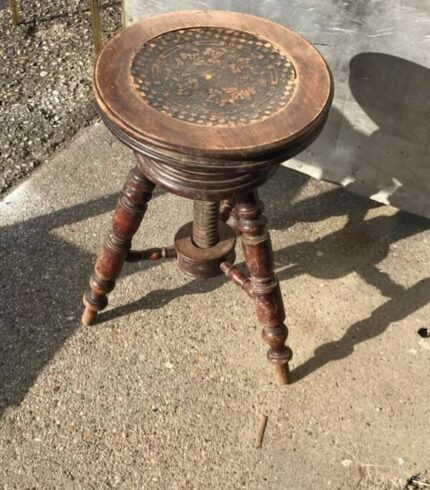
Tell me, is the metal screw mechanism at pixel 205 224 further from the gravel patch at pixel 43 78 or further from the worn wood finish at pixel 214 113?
the gravel patch at pixel 43 78

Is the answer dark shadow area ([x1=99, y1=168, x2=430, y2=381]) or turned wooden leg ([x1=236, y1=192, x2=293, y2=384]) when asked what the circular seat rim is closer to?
turned wooden leg ([x1=236, y1=192, x2=293, y2=384])

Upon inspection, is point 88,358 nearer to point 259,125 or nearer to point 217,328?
point 217,328

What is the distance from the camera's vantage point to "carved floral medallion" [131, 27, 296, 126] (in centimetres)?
150

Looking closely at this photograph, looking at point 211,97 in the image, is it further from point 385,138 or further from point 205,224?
point 385,138

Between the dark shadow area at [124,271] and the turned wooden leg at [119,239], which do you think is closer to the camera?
the turned wooden leg at [119,239]

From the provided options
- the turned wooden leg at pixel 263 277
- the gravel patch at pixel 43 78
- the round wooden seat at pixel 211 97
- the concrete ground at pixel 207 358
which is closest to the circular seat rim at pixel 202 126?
the round wooden seat at pixel 211 97

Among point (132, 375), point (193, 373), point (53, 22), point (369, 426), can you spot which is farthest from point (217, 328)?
point (53, 22)

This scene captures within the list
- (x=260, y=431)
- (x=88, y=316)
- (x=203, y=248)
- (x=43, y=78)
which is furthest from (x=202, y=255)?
(x=43, y=78)

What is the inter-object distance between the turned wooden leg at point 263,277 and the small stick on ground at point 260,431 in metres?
0.13

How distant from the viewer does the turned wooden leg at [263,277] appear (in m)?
1.64

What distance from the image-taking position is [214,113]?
149 cm

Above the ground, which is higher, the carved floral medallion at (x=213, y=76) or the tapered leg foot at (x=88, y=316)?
the carved floral medallion at (x=213, y=76)

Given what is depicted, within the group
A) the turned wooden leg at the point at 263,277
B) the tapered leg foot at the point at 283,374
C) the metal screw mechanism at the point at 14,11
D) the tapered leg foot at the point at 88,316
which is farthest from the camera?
the metal screw mechanism at the point at 14,11

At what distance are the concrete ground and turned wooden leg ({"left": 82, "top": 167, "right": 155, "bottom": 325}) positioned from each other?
0.14 metres
